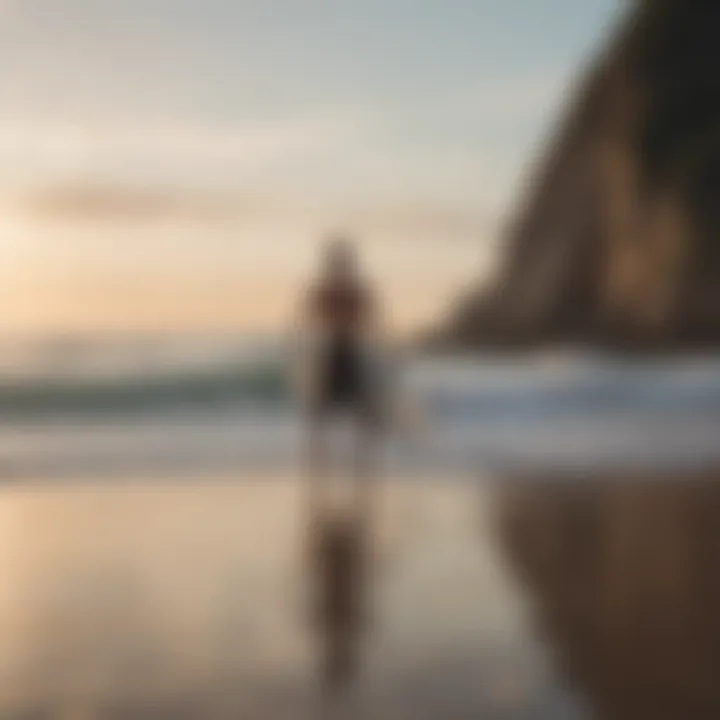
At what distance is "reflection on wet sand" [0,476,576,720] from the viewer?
1052mm

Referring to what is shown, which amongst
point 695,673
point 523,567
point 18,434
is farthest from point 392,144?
point 695,673

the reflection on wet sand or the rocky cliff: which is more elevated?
the rocky cliff

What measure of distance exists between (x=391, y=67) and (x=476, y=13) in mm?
252

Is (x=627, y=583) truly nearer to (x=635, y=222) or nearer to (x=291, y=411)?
(x=291, y=411)

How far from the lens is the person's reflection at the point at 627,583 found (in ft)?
3.55

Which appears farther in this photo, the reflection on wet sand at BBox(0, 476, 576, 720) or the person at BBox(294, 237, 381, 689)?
the person at BBox(294, 237, 381, 689)

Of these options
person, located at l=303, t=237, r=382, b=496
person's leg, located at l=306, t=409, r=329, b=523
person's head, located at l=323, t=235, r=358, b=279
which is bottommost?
person's leg, located at l=306, t=409, r=329, b=523

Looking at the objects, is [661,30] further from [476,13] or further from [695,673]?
[695,673]

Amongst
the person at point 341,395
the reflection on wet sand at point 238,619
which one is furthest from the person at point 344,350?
the reflection on wet sand at point 238,619

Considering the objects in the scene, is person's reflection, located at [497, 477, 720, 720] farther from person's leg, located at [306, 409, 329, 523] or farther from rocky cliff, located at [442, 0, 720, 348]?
rocky cliff, located at [442, 0, 720, 348]

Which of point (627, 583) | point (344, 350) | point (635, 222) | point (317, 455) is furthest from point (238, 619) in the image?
point (635, 222)

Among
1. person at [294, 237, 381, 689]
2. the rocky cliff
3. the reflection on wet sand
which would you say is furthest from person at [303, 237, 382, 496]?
the rocky cliff

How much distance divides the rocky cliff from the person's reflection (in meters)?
0.75

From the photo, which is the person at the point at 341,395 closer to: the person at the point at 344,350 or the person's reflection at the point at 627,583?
the person at the point at 344,350
